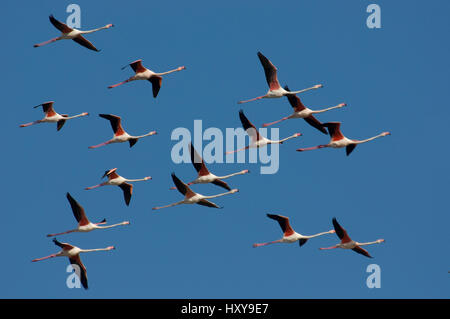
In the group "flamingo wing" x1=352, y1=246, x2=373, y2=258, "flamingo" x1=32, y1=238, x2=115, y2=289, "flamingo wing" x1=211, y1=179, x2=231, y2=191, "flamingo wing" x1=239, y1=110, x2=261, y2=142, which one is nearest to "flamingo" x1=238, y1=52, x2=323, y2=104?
"flamingo wing" x1=239, y1=110, x2=261, y2=142

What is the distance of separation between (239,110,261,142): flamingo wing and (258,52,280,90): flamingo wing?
1915 mm

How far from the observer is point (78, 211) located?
162ft

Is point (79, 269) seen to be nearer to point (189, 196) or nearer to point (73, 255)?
point (73, 255)

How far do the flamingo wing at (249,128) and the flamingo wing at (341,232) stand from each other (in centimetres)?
475

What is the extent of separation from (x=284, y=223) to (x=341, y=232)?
2.28 m

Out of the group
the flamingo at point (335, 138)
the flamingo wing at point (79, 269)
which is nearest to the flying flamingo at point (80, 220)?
the flamingo wing at point (79, 269)

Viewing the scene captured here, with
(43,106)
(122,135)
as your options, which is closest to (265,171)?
(122,135)

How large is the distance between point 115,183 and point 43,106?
435cm

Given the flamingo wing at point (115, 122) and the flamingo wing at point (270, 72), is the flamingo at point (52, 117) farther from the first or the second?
the flamingo wing at point (270, 72)

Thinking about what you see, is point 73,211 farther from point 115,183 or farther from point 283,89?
point 283,89

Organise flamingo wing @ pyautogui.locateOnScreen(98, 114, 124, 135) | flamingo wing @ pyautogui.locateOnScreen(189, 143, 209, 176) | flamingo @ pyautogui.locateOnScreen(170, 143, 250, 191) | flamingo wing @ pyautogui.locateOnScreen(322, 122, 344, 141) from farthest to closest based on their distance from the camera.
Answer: flamingo wing @ pyautogui.locateOnScreen(98, 114, 124, 135), flamingo wing @ pyautogui.locateOnScreen(322, 122, 344, 141), flamingo @ pyautogui.locateOnScreen(170, 143, 250, 191), flamingo wing @ pyautogui.locateOnScreen(189, 143, 209, 176)

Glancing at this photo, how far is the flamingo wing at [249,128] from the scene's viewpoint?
49.1 metres

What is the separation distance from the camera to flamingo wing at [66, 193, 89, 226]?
4872cm

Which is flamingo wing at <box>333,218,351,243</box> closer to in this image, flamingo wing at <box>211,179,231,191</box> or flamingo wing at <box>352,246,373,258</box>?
flamingo wing at <box>352,246,373,258</box>
